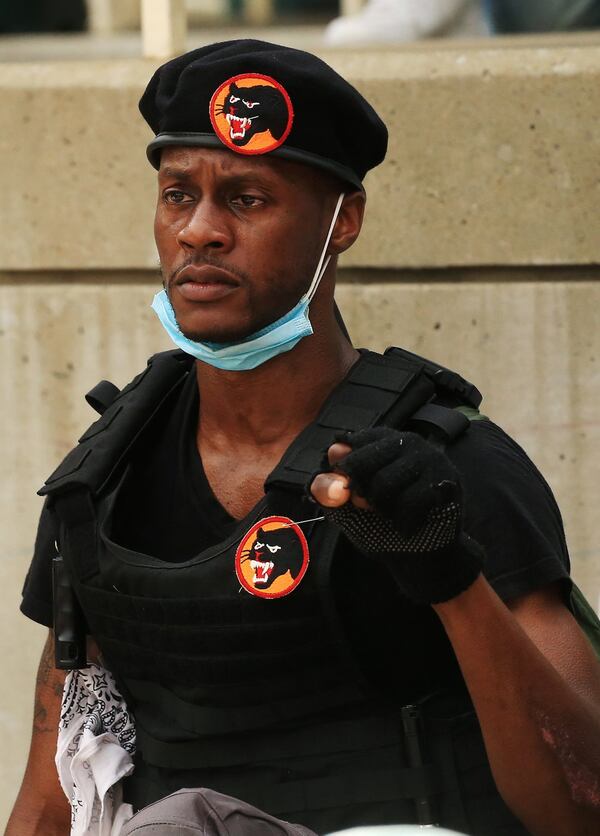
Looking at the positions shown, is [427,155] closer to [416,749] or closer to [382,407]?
[382,407]

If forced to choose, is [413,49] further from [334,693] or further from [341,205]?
[334,693]

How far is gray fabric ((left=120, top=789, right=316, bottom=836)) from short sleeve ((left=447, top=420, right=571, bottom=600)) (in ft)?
1.68

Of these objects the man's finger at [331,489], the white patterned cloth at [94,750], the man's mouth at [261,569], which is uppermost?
the man's finger at [331,489]

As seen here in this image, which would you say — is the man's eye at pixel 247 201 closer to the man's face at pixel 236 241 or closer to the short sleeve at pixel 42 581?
the man's face at pixel 236 241

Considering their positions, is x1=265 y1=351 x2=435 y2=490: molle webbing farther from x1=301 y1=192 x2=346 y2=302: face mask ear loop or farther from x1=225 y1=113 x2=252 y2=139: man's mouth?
x1=225 y1=113 x2=252 y2=139: man's mouth

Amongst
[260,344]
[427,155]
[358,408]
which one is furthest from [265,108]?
[427,155]

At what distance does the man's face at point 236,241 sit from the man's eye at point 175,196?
1 centimetres

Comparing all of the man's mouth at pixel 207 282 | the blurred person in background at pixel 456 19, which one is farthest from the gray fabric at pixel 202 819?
the blurred person in background at pixel 456 19

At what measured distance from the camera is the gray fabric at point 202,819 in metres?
2.05

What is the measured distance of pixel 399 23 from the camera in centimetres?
404

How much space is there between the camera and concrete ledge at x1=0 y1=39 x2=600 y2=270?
3615mm

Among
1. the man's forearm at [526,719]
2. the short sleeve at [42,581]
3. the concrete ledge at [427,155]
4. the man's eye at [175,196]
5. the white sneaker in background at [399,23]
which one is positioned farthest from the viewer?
the white sneaker in background at [399,23]

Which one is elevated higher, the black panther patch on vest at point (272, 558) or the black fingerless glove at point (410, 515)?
the black fingerless glove at point (410, 515)

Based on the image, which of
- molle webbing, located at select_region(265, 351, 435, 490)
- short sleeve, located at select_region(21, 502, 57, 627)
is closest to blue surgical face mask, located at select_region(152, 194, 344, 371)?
molle webbing, located at select_region(265, 351, 435, 490)
